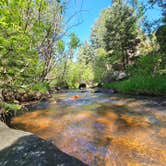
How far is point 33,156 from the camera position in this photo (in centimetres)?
262

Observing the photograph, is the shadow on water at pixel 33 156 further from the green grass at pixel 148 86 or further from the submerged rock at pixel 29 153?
the green grass at pixel 148 86

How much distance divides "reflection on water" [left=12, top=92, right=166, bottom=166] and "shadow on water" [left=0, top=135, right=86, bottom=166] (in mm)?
744

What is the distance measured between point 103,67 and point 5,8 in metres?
26.3

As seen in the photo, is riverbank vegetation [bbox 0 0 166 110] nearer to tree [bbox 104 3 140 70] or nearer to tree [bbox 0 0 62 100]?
tree [bbox 0 0 62 100]

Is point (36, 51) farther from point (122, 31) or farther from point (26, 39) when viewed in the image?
point (122, 31)

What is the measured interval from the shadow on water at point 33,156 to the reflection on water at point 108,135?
74 centimetres

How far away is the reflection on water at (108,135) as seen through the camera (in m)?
3.34

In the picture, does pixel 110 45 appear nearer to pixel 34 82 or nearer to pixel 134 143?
pixel 34 82

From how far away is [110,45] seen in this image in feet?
82.2

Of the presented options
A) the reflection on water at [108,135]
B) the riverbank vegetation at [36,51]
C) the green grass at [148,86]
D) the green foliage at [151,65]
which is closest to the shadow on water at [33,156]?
the reflection on water at [108,135]

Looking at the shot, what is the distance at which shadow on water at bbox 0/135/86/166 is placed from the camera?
2.49 meters

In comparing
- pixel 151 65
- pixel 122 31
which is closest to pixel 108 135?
pixel 151 65

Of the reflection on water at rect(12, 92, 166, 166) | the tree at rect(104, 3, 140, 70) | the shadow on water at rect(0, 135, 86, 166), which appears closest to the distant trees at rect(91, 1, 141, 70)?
the tree at rect(104, 3, 140, 70)

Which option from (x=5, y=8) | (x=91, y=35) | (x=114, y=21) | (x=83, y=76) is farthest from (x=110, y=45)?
(x=91, y=35)
